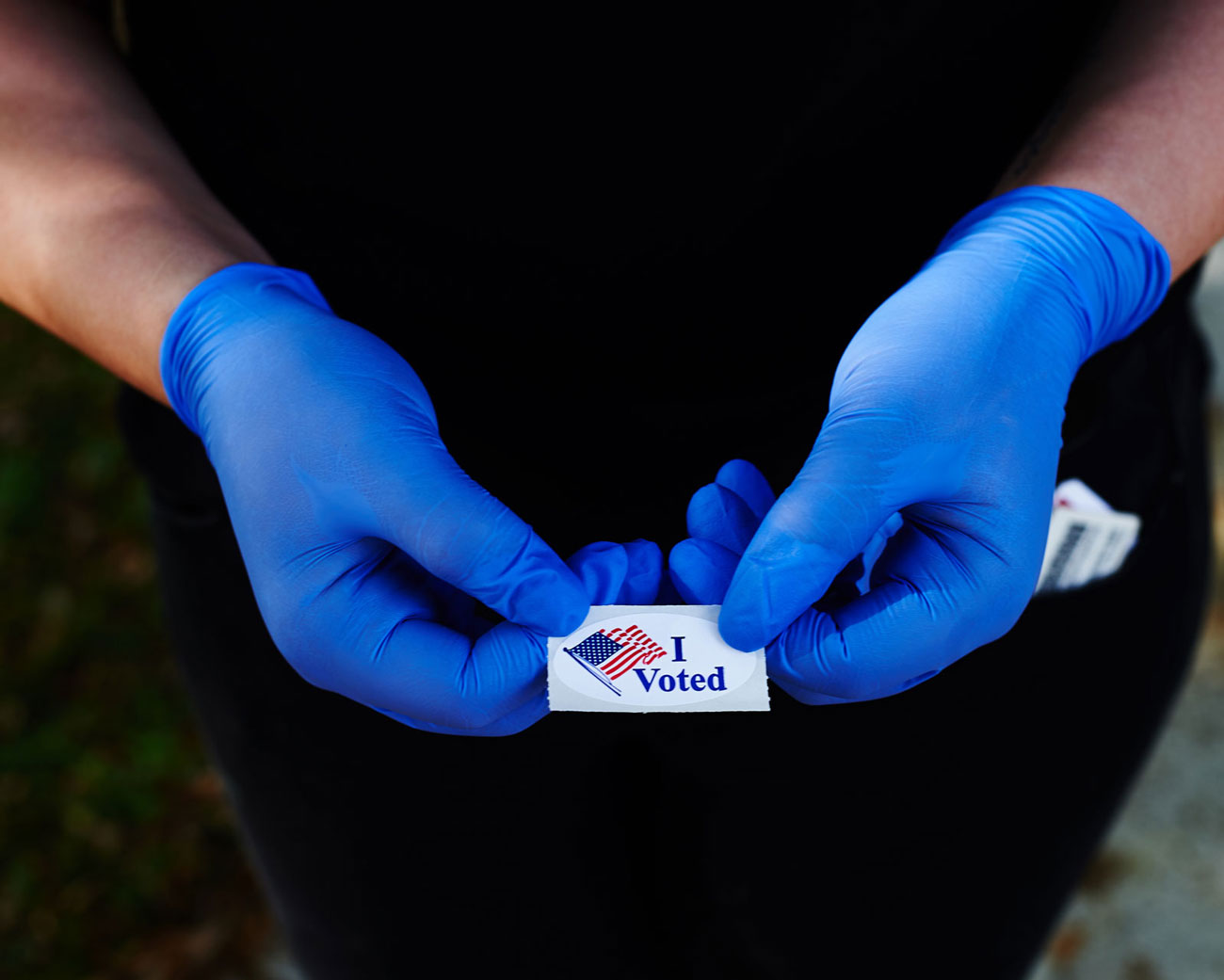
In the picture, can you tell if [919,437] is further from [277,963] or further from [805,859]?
[277,963]

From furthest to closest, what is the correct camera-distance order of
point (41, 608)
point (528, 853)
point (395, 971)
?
point (41, 608) < point (395, 971) < point (528, 853)

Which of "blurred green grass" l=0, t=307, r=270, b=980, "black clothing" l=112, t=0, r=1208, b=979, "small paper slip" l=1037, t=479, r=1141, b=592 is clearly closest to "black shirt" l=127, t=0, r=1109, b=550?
"black clothing" l=112, t=0, r=1208, b=979

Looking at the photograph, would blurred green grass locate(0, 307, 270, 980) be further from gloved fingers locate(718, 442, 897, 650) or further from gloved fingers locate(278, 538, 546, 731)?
gloved fingers locate(718, 442, 897, 650)

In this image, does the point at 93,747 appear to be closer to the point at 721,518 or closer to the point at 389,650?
the point at 389,650

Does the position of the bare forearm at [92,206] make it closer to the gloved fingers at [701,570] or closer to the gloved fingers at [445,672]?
the gloved fingers at [445,672]

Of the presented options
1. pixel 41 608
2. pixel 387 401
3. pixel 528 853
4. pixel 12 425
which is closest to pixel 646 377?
pixel 387 401

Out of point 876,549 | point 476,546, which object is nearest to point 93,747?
point 476,546

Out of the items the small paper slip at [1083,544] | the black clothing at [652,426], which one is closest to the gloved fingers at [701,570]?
the black clothing at [652,426]
